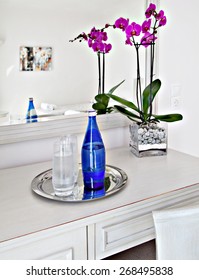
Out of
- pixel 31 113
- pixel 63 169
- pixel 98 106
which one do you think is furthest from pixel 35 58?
pixel 63 169

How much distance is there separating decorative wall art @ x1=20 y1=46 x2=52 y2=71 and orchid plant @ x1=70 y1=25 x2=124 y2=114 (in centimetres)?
19

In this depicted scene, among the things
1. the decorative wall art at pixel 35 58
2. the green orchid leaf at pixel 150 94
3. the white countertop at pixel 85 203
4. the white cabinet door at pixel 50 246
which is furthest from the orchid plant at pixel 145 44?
the white cabinet door at pixel 50 246

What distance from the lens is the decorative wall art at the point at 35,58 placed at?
130cm

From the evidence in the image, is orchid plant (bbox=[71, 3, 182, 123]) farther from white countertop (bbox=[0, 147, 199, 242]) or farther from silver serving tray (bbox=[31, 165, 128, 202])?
silver serving tray (bbox=[31, 165, 128, 202])

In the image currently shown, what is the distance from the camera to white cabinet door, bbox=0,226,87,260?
0.80 m

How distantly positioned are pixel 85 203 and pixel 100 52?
773 mm

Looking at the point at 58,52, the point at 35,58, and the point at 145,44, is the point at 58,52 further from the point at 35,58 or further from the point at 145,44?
the point at 145,44

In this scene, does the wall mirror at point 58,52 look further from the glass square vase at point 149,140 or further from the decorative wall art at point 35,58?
the glass square vase at point 149,140

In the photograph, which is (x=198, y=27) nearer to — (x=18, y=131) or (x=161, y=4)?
(x=161, y=4)

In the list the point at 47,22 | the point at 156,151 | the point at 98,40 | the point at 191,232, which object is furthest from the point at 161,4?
the point at 191,232

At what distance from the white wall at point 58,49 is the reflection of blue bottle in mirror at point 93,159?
375 millimetres

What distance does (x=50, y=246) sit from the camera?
0.86 m

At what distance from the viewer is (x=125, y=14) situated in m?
1.51

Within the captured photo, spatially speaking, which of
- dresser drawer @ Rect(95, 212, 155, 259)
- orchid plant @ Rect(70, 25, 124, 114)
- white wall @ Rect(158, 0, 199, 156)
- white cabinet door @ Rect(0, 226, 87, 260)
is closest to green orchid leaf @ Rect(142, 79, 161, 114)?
orchid plant @ Rect(70, 25, 124, 114)
